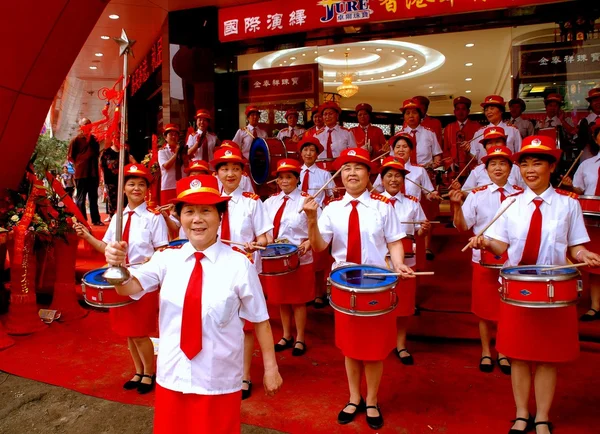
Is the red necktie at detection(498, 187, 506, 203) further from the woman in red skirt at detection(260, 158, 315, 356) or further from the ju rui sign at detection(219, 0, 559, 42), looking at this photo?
the ju rui sign at detection(219, 0, 559, 42)

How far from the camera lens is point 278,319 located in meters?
5.67

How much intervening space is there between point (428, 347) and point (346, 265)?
6.42ft

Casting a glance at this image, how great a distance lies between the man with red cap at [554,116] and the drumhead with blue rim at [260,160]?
4558 millimetres

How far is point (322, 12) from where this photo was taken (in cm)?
797

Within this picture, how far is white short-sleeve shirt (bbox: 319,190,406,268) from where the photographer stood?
354cm

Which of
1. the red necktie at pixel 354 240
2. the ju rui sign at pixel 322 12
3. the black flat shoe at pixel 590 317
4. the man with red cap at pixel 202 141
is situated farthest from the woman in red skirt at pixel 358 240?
the man with red cap at pixel 202 141

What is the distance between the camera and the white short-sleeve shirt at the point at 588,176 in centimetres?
522

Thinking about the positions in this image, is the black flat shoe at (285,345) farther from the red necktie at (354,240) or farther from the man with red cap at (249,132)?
the man with red cap at (249,132)

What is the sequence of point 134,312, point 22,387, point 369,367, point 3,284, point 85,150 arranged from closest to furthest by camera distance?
point 369,367
point 134,312
point 22,387
point 3,284
point 85,150

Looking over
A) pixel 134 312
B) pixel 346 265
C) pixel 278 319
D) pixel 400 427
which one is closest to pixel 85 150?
pixel 278 319

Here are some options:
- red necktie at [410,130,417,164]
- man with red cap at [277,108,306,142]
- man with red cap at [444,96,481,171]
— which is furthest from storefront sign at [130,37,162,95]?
man with red cap at [444,96,481,171]

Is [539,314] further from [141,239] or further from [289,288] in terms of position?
[141,239]

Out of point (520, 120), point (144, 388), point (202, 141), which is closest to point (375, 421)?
point (144, 388)

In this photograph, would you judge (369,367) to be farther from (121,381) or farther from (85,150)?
(85,150)
